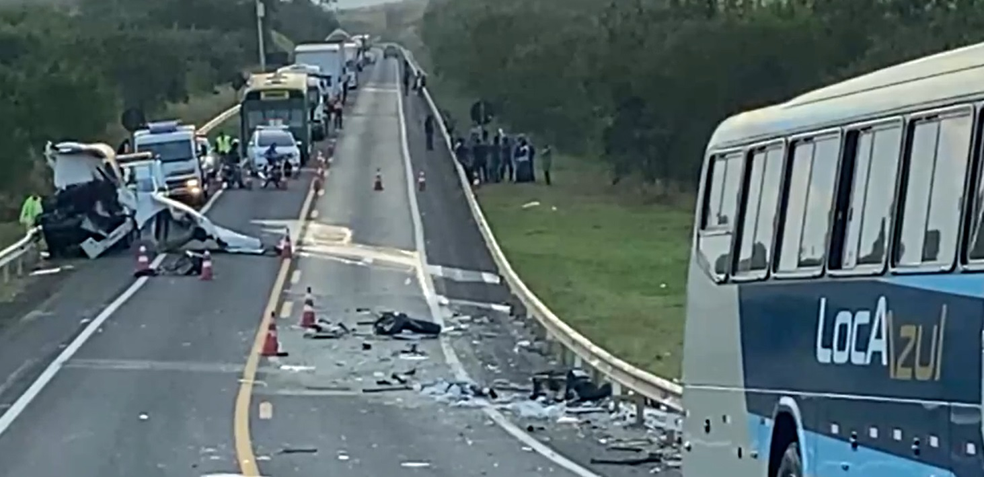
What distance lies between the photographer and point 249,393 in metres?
26.3

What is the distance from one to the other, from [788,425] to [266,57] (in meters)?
130

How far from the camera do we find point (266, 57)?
5591 inches

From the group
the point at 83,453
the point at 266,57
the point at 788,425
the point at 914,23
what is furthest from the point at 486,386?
the point at 266,57

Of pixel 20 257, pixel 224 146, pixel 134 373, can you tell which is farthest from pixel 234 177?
pixel 134 373

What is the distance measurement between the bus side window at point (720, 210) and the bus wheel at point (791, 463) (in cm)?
191

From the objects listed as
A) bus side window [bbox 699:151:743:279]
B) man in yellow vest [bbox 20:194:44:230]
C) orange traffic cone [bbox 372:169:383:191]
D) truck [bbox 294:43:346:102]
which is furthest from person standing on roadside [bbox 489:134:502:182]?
bus side window [bbox 699:151:743:279]

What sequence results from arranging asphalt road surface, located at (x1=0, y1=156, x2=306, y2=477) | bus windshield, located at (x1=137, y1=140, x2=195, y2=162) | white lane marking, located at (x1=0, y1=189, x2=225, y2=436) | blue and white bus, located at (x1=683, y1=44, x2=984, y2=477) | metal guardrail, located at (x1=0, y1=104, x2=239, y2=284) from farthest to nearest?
1. bus windshield, located at (x1=137, y1=140, x2=195, y2=162)
2. metal guardrail, located at (x1=0, y1=104, x2=239, y2=284)
3. white lane marking, located at (x1=0, y1=189, x2=225, y2=436)
4. asphalt road surface, located at (x1=0, y1=156, x2=306, y2=477)
5. blue and white bus, located at (x1=683, y1=44, x2=984, y2=477)

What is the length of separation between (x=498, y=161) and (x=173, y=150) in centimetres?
1216

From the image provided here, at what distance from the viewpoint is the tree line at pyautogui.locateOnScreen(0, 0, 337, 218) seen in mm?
72375

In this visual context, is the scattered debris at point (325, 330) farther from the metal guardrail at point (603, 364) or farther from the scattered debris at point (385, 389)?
the scattered debris at point (385, 389)

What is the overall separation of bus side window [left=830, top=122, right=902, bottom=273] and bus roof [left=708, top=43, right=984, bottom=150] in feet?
0.50

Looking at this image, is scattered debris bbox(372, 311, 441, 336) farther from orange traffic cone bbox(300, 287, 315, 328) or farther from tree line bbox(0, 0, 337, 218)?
tree line bbox(0, 0, 337, 218)

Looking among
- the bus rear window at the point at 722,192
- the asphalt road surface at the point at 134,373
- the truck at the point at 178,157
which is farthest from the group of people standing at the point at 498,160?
the bus rear window at the point at 722,192

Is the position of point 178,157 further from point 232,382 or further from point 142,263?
point 232,382
